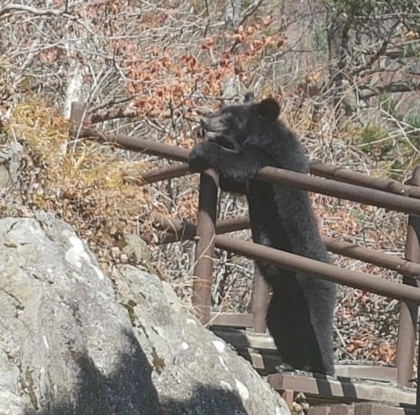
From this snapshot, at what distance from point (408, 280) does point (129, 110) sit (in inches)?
153

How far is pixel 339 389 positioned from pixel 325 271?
0.69 meters

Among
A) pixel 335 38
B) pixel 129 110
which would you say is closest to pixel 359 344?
pixel 129 110

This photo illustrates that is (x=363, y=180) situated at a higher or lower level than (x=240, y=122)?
lower

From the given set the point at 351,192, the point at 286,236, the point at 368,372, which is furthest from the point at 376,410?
the point at 286,236

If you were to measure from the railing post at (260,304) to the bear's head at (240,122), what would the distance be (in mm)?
988

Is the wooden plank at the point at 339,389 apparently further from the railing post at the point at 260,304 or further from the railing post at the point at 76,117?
the railing post at the point at 76,117

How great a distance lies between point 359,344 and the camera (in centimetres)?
1091

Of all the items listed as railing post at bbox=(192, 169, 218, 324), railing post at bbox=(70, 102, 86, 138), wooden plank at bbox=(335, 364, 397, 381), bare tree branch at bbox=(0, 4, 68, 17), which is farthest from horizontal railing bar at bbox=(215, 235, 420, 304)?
bare tree branch at bbox=(0, 4, 68, 17)

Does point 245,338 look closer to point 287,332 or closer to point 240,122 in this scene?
point 287,332

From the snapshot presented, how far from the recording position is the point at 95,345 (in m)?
→ 4.39

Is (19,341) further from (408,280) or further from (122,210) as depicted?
(408,280)

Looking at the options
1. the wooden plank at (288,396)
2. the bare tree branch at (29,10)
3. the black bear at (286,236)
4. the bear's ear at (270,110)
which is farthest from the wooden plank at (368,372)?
the bare tree branch at (29,10)

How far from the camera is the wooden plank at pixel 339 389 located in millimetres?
5789

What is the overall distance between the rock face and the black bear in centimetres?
123
